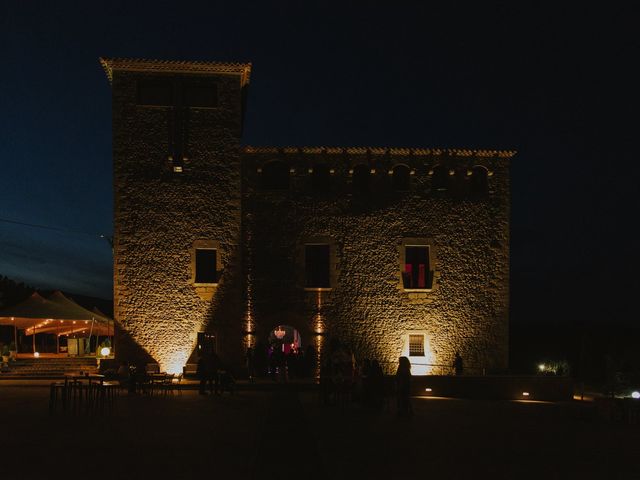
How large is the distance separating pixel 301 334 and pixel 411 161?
7.40m

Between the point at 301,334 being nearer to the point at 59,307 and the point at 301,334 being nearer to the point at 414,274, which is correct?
the point at 414,274

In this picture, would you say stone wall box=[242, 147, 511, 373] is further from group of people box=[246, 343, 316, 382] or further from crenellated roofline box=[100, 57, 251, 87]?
crenellated roofline box=[100, 57, 251, 87]

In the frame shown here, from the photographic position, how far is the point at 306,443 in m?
10.3

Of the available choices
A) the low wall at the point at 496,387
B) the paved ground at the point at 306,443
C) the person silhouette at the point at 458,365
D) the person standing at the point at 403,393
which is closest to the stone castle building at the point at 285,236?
the person silhouette at the point at 458,365

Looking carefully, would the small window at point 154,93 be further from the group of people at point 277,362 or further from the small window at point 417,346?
the small window at point 417,346

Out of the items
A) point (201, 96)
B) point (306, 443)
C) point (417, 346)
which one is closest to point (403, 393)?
point (306, 443)

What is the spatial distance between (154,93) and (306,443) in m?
16.5

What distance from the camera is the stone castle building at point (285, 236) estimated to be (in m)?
23.7

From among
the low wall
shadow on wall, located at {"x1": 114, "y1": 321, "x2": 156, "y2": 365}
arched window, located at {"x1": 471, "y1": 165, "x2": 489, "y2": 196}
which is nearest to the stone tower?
shadow on wall, located at {"x1": 114, "y1": 321, "x2": 156, "y2": 365}

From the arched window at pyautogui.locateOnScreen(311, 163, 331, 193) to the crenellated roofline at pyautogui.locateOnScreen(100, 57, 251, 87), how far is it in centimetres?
425

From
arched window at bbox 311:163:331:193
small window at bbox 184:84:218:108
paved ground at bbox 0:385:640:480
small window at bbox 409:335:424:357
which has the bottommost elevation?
paved ground at bbox 0:385:640:480

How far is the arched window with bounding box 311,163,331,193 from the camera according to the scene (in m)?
25.4

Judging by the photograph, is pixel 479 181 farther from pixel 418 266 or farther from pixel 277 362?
pixel 277 362

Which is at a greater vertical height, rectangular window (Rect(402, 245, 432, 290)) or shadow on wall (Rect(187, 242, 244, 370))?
rectangular window (Rect(402, 245, 432, 290))
